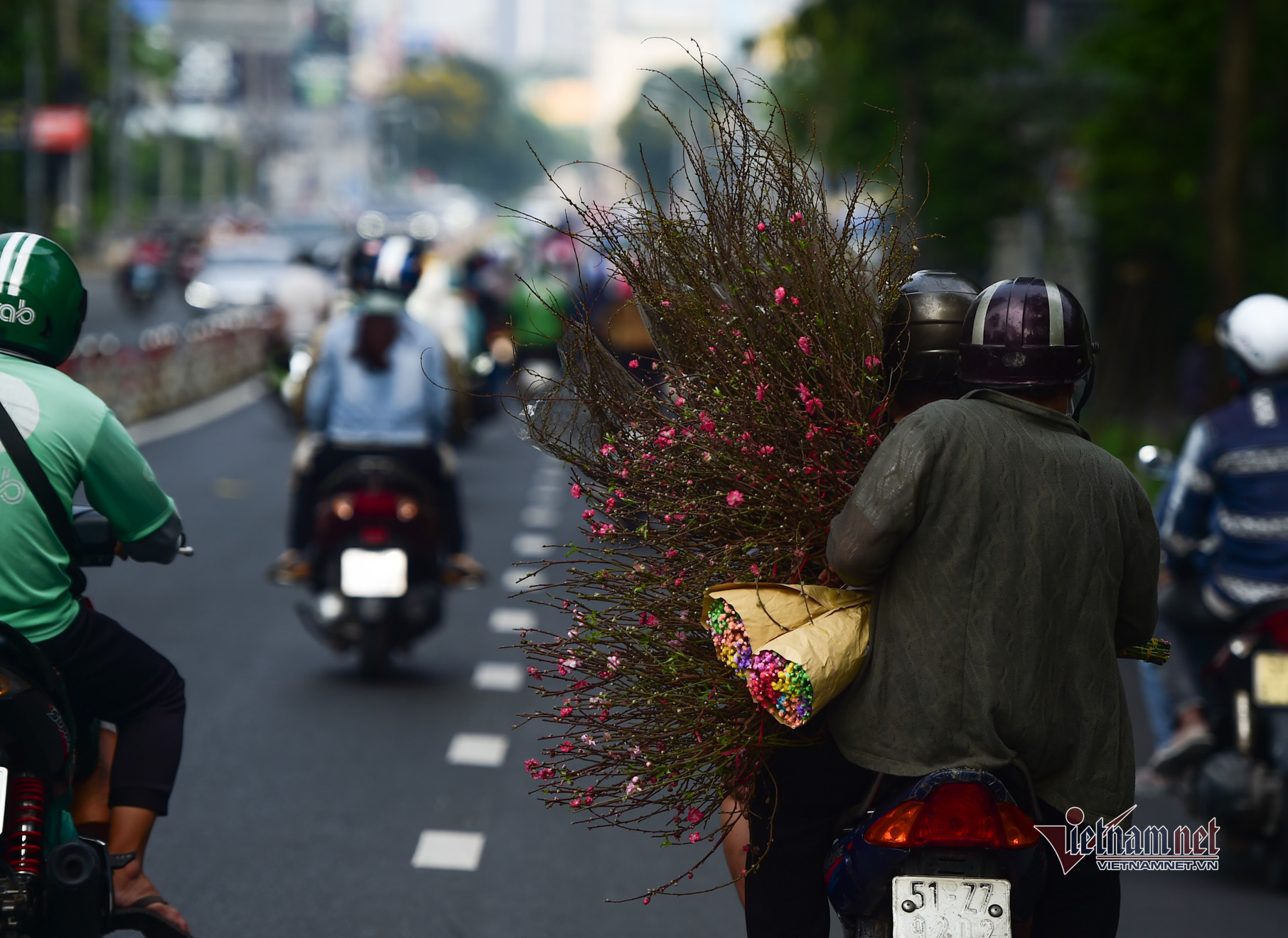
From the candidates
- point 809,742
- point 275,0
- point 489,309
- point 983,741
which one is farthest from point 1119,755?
point 275,0

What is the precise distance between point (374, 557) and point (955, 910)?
210 inches

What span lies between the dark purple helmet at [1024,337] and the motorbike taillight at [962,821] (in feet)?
2.41

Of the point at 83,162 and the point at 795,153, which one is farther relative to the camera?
the point at 83,162

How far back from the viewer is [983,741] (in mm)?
3055

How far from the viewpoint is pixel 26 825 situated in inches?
144

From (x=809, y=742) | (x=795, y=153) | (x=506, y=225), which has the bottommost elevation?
(x=506, y=225)

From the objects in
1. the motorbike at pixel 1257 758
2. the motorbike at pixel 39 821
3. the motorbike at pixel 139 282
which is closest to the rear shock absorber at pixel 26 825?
the motorbike at pixel 39 821

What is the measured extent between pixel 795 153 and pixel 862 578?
3.02 feet

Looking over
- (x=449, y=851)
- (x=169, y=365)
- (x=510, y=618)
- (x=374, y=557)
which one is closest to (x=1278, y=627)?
(x=449, y=851)

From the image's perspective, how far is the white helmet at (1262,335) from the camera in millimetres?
5562

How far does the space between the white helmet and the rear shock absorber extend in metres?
3.83

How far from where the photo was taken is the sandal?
12.8ft

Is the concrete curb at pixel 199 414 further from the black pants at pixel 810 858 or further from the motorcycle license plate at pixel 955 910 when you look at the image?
the motorcycle license plate at pixel 955 910

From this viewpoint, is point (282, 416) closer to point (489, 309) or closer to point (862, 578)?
point (489, 309)
